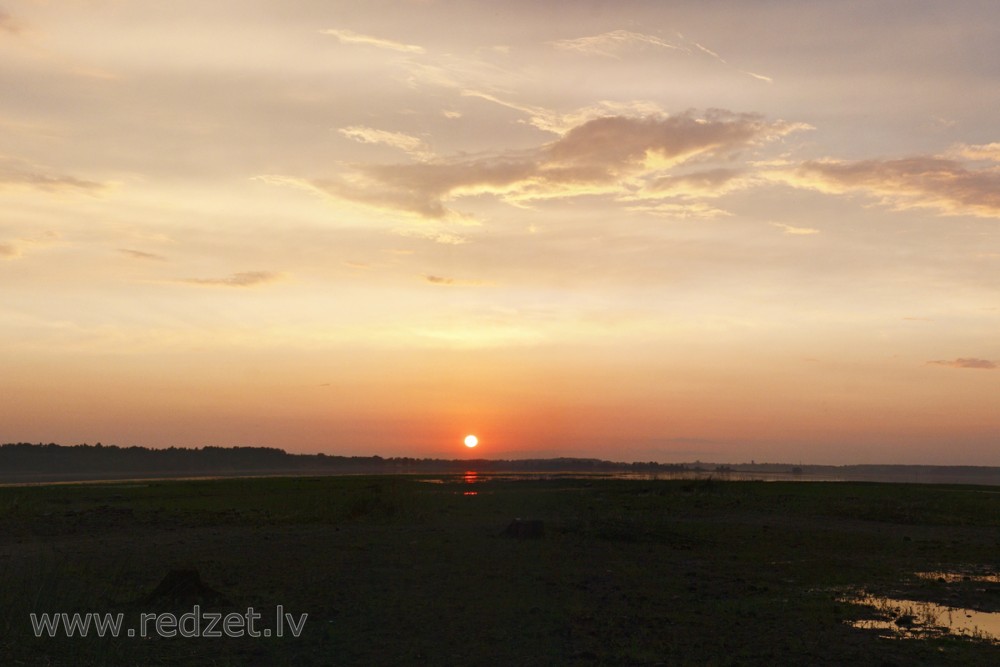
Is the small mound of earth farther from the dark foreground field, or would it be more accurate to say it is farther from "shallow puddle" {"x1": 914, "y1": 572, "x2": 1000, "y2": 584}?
"shallow puddle" {"x1": 914, "y1": 572, "x2": 1000, "y2": 584}

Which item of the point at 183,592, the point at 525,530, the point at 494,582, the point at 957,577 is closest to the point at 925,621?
the point at 957,577

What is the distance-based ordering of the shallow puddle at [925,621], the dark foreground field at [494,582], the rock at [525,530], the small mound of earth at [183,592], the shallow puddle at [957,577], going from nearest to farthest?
the dark foreground field at [494,582]
the shallow puddle at [925,621]
the small mound of earth at [183,592]
the shallow puddle at [957,577]
the rock at [525,530]

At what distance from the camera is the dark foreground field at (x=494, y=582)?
42.1 ft

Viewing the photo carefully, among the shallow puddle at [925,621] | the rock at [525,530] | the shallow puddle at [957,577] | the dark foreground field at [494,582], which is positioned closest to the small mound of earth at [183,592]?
the dark foreground field at [494,582]

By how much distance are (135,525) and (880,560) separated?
89.9ft

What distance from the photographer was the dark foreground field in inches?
505

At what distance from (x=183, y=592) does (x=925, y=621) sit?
561 inches

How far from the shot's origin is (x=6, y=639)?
12188 mm

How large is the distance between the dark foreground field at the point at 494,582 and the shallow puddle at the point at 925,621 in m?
0.33

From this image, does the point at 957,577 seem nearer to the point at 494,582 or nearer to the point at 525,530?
the point at 494,582

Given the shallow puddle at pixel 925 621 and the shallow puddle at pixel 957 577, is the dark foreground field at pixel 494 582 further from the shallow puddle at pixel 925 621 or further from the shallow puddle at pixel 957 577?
the shallow puddle at pixel 957 577

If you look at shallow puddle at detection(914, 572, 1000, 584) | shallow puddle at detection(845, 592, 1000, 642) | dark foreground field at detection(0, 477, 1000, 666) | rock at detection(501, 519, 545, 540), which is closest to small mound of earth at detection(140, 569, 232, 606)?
dark foreground field at detection(0, 477, 1000, 666)

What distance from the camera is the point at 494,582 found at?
1916 centimetres

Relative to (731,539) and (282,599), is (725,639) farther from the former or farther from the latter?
(731,539)
